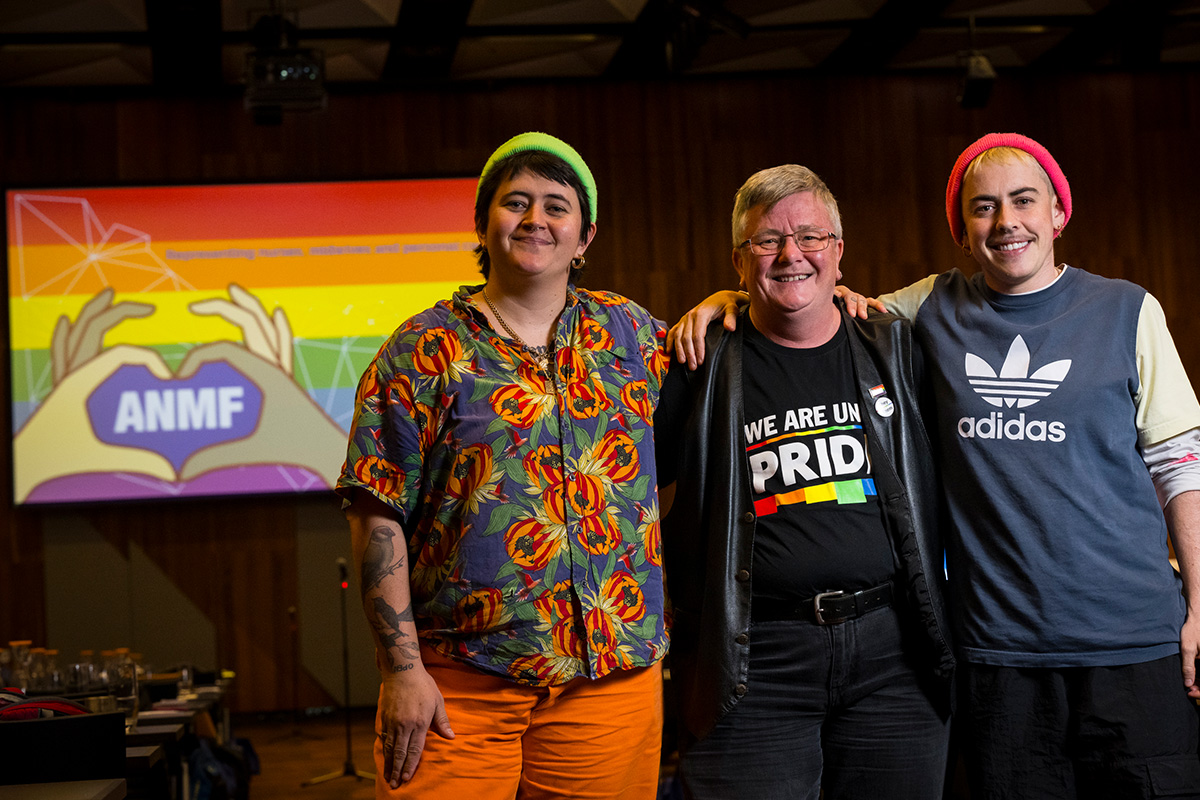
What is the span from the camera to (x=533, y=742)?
1.69 m

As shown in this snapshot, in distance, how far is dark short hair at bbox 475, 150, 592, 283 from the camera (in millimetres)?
1773

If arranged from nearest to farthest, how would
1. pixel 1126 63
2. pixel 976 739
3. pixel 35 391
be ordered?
pixel 976 739 → pixel 35 391 → pixel 1126 63

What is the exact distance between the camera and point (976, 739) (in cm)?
184

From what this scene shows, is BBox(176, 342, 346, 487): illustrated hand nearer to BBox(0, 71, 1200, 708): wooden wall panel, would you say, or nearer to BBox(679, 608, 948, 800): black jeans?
BBox(0, 71, 1200, 708): wooden wall panel

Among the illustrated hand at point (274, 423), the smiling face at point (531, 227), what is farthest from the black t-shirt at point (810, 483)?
the illustrated hand at point (274, 423)

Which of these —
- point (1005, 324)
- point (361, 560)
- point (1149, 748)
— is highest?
point (1005, 324)

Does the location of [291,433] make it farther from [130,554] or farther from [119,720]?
[119,720]

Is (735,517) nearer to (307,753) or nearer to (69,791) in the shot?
(69,791)

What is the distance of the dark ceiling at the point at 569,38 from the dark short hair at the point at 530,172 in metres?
3.60

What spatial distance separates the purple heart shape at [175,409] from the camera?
5852 millimetres

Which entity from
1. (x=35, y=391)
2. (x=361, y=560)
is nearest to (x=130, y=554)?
(x=35, y=391)

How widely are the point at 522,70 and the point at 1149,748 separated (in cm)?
525

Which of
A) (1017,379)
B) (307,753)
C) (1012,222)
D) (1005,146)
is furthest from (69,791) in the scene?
(307,753)

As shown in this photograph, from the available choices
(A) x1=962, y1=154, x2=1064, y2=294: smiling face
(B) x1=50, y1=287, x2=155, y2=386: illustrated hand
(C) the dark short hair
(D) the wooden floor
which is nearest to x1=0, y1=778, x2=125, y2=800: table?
(C) the dark short hair
